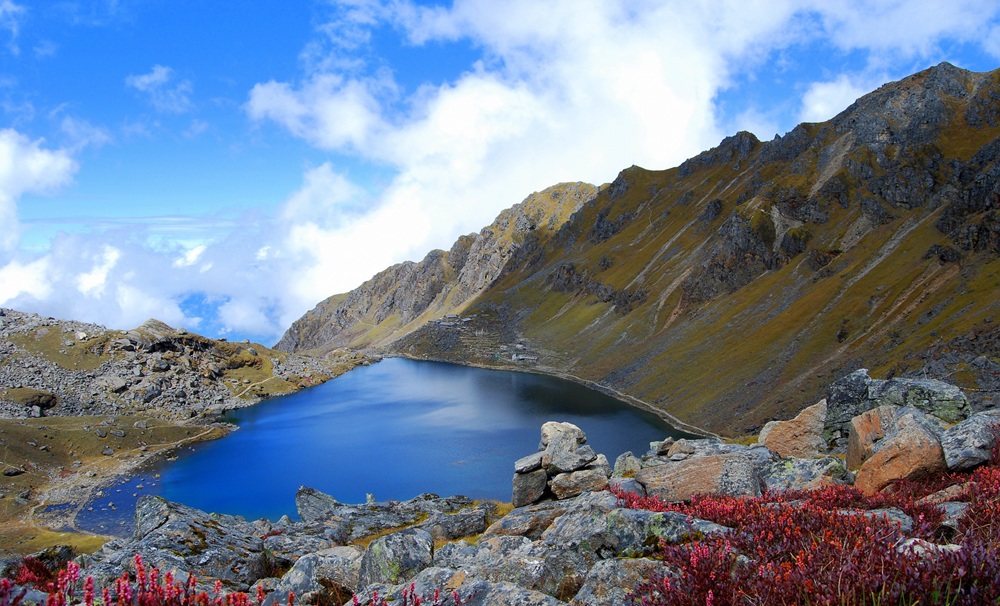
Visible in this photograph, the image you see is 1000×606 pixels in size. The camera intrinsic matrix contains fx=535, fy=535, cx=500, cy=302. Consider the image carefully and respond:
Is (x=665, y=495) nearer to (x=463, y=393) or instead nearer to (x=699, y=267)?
(x=463, y=393)

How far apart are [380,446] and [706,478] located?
10306 centimetres

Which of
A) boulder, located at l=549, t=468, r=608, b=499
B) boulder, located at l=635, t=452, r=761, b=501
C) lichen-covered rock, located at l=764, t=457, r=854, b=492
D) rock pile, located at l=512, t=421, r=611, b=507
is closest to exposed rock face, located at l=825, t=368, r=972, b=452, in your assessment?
lichen-covered rock, located at l=764, t=457, r=854, b=492

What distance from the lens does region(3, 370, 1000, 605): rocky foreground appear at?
10969mm

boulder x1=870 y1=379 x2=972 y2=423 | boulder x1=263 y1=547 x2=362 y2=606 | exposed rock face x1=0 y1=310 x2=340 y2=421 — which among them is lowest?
boulder x1=263 y1=547 x2=362 y2=606

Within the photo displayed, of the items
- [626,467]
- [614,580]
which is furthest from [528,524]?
[614,580]

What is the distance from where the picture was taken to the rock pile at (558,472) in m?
28.0

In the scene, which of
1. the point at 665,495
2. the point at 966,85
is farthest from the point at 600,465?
the point at 966,85

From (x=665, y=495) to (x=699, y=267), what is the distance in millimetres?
176870

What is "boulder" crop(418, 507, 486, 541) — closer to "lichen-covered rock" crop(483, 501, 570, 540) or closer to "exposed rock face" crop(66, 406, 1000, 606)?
"exposed rock face" crop(66, 406, 1000, 606)

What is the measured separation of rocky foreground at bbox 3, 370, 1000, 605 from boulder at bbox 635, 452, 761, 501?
6cm

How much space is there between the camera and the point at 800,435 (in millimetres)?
32125

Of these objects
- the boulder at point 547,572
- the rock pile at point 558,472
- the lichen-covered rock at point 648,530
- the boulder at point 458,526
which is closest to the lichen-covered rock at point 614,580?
the lichen-covered rock at point 648,530

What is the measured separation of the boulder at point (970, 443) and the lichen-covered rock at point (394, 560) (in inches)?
637

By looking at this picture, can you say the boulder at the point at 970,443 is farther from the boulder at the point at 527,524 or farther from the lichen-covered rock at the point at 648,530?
the boulder at the point at 527,524
